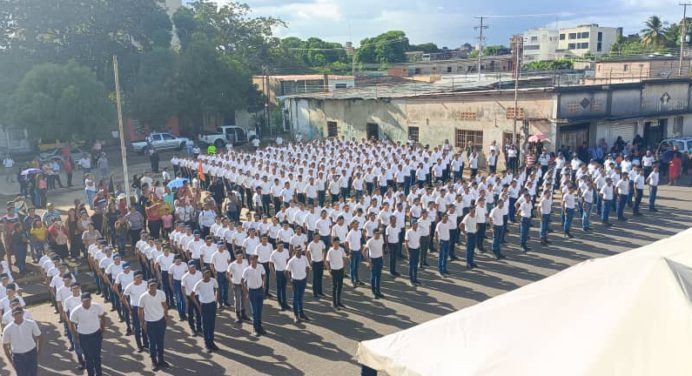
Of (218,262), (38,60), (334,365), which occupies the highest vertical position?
(38,60)

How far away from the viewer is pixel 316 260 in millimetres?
11164

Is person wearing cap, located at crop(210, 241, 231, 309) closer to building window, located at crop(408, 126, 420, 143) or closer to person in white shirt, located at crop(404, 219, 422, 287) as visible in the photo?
person in white shirt, located at crop(404, 219, 422, 287)

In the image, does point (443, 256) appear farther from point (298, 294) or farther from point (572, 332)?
point (572, 332)

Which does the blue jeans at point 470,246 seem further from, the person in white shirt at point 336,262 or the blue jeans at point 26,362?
the blue jeans at point 26,362

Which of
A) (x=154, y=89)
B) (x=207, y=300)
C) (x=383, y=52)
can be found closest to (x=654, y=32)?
(x=383, y=52)

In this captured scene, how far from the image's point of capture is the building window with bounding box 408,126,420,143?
28438mm

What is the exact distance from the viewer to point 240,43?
1919 inches

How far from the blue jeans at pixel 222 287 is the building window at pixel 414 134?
1871 centimetres

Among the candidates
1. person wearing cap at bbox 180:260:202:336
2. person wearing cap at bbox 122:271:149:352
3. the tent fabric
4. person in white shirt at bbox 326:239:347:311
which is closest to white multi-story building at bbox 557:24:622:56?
person in white shirt at bbox 326:239:347:311

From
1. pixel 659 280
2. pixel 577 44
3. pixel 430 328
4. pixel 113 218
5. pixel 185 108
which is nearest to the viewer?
pixel 659 280

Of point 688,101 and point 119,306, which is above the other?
point 688,101

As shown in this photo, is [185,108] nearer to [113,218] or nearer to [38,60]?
[38,60]

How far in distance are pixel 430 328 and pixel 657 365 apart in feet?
6.11

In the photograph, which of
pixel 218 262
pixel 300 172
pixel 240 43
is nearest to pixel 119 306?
pixel 218 262
